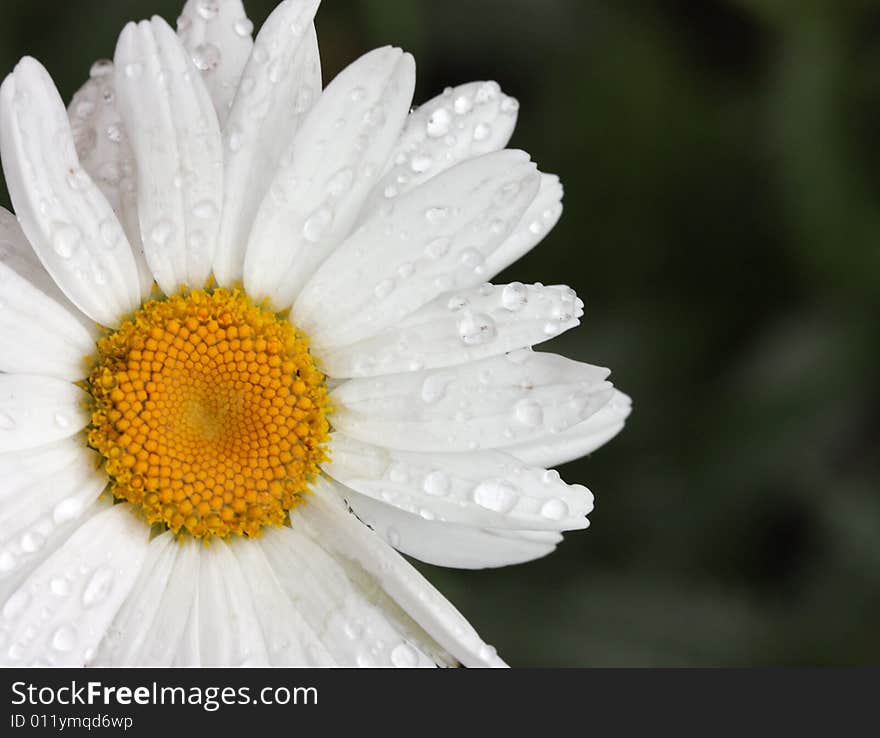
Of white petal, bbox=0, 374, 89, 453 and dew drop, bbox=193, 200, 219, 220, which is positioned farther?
dew drop, bbox=193, 200, 219, 220

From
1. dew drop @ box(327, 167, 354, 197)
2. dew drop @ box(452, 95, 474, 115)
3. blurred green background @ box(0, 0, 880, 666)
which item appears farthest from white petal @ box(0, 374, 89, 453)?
blurred green background @ box(0, 0, 880, 666)

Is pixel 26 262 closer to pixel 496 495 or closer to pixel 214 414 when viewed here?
pixel 214 414

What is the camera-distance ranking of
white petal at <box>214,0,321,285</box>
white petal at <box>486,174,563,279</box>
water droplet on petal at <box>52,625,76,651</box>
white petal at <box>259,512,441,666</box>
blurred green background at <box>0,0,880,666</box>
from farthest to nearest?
blurred green background at <box>0,0,880,666</box> → white petal at <box>486,174,563,279</box> → white petal at <box>259,512,441,666</box> → white petal at <box>214,0,321,285</box> → water droplet on petal at <box>52,625,76,651</box>

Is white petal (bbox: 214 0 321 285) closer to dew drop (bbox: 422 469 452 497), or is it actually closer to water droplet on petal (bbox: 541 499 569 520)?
dew drop (bbox: 422 469 452 497)

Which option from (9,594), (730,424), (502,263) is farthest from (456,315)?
(730,424)

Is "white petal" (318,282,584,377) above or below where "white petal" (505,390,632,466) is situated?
above

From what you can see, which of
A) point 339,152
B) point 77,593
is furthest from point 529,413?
point 77,593
